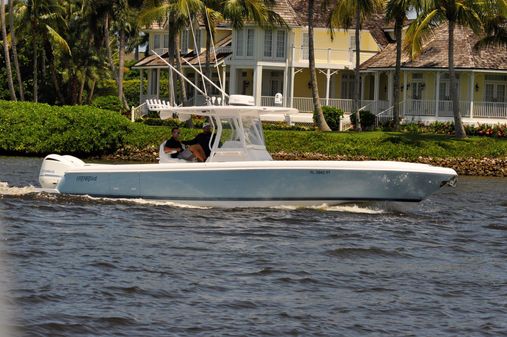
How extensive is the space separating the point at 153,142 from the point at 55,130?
404cm

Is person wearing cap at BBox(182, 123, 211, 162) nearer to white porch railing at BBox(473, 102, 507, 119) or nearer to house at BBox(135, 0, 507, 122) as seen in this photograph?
house at BBox(135, 0, 507, 122)

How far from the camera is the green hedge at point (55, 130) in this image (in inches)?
1875

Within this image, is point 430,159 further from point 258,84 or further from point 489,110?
point 258,84

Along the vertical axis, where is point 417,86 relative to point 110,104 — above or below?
above

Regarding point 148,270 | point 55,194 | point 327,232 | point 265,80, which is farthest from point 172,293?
point 265,80

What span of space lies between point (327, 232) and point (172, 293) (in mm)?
6970

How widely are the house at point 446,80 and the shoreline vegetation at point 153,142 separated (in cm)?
656

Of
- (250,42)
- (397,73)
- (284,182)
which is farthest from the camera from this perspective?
(250,42)

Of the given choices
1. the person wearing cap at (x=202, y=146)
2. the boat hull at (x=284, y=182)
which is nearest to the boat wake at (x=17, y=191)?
the boat hull at (x=284, y=182)

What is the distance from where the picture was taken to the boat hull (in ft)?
79.5

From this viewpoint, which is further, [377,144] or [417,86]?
[417,86]

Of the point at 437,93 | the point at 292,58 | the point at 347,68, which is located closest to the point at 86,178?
the point at 437,93

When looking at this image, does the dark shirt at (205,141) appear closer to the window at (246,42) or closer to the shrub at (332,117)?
the shrub at (332,117)

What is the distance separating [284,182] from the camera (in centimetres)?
2448
